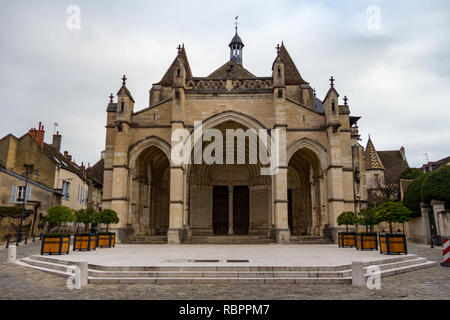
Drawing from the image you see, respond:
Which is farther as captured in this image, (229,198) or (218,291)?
(229,198)

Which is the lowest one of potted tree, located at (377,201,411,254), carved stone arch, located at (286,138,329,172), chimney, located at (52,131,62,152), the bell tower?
potted tree, located at (377,201,411,254)

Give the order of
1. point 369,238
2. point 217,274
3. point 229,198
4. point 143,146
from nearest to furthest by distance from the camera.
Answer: point 217,274
point 369,238
point 143,146
point 229,198

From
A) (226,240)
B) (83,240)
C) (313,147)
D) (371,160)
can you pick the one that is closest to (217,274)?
(83,240)

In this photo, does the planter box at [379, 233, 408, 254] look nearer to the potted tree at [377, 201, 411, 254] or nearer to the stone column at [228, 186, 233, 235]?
the potted tree at [377, 201, 411, 254]

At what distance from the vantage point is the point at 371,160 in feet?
141

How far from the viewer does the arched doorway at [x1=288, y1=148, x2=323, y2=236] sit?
2111 centimetres

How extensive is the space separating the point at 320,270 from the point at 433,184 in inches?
617

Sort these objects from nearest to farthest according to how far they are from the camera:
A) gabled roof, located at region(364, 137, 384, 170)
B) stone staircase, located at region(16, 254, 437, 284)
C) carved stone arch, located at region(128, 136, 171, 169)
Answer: stone staircase, located at region(16, 254, 437, 284) → carved stone arch, located at region(128, 136, 171, 169) → gabled roof, located at region(364, 137, 384, 170)

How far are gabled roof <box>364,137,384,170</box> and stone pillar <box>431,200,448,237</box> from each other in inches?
907

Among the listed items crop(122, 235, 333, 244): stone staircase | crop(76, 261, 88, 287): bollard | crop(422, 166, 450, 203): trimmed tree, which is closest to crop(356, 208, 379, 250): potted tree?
crop(122, 235, 333, 244): stone staircase

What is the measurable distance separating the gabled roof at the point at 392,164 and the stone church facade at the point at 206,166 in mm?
25831

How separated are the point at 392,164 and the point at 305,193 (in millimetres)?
31152

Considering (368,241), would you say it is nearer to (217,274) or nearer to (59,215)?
(217,274)
